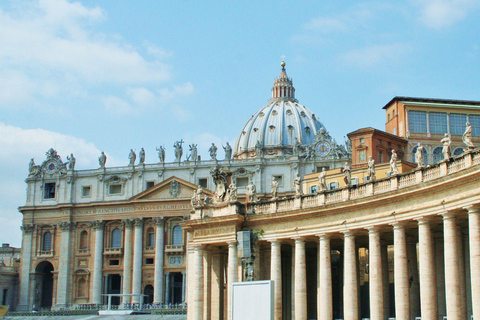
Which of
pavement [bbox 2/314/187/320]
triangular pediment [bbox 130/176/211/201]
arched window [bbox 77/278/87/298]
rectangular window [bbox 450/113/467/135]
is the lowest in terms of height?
pavement [bbox 2/314/187/320]

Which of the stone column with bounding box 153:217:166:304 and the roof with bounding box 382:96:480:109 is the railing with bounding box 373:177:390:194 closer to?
the roof with bounding box 382:96:480:109

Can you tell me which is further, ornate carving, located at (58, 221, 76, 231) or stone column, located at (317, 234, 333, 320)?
ornate carving, located at (58, 221, 76, 231)

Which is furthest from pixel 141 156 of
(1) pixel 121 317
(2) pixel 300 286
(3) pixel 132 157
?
(2) pixel 300 286

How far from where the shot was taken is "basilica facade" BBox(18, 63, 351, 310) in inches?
4843

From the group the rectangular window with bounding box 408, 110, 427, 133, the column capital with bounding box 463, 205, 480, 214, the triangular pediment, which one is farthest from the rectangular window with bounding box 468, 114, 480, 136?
the column capital with bounding box 463, 205, 480, 214

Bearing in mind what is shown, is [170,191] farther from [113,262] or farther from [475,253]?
[475,253]

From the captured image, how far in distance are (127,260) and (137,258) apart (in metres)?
2.12

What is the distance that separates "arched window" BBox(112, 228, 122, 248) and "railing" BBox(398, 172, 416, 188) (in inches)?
3525

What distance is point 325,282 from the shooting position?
50938 mm

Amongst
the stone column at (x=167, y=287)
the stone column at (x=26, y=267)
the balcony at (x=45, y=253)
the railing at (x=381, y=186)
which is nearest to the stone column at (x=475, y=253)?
the railing at (x=381, y=186)

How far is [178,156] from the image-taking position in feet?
424

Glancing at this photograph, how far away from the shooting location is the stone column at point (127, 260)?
411 ft

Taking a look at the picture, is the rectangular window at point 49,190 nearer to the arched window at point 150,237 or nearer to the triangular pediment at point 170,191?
the triangular pediment at point 170,191

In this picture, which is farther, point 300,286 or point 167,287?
point 167,287
